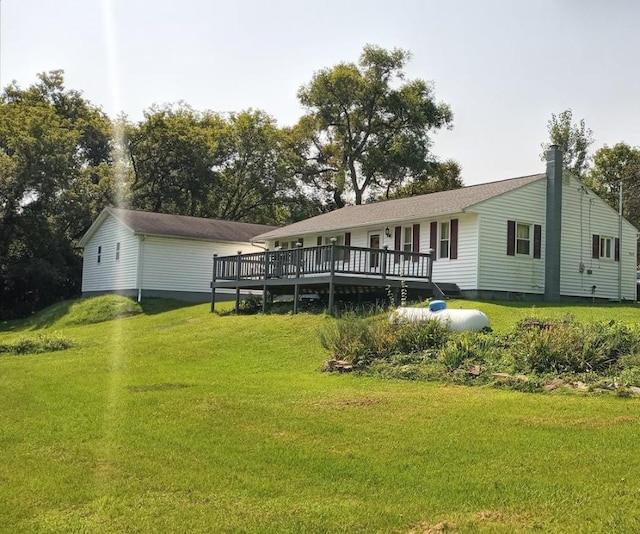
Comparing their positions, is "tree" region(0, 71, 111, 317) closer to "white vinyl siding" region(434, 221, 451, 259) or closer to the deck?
the deck

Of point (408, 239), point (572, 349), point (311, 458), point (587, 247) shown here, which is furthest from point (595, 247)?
point (311, 458)

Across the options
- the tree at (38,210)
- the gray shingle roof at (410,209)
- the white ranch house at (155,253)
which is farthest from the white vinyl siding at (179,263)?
the tree at (38,210)

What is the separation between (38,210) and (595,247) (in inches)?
1012

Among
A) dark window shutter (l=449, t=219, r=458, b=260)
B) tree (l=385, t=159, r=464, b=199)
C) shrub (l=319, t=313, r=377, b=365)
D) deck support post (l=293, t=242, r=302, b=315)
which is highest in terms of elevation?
tree (l=385, t=159, r=464, b=199)

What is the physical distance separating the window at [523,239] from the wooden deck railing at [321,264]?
3.68m

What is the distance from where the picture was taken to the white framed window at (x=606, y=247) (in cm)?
2584

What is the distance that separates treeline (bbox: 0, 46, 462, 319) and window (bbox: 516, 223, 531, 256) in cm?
2227

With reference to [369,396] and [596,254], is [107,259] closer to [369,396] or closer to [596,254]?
[596,254]

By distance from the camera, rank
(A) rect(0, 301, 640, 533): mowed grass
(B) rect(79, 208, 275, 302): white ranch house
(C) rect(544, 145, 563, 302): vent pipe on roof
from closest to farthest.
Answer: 1. (A) rect(0, 301, 640, 533): mowed grass
2. (C) rect(544, 145, 563, 302): vent pipe on roof
3. (B) rect(79, 208, 275, 302): white ranch house

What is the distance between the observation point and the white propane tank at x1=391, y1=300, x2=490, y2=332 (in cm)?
1310

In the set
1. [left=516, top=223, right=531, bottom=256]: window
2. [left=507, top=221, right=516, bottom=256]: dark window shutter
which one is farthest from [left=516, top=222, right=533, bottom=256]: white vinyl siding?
[left=507, top=221, right=516, bottom=256]: dark window shutter

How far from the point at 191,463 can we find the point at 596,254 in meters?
22.7

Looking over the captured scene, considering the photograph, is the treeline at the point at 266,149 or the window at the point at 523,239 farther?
the treeline at the point at 266,149

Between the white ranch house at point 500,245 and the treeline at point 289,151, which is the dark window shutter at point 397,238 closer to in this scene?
the white ranch house at point 500,245
